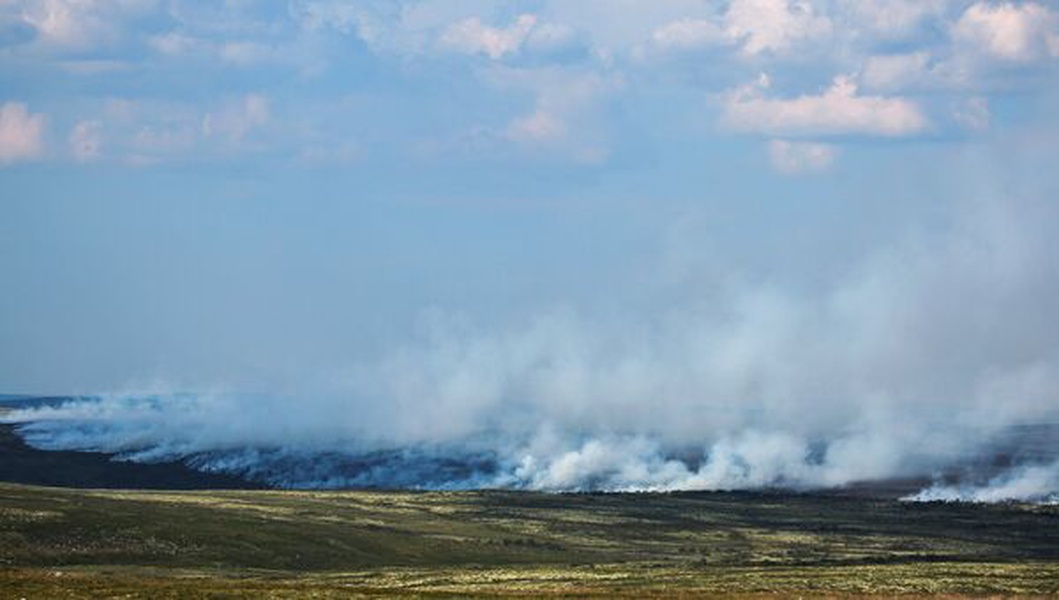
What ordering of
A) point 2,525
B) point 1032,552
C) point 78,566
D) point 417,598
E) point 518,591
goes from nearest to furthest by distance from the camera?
point 417,598 < point 518,591 < point 78,566 < point 2,525 < point 1032,552

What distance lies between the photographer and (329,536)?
156 meters

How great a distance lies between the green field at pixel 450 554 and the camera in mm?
104812

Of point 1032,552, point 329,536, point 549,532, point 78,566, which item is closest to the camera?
point 78,566

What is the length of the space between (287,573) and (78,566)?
673 inches

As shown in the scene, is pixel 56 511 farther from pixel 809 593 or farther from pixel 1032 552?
pixel 1032 552

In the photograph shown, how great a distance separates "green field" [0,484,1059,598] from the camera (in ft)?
344

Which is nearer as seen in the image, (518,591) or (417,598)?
(417,598)

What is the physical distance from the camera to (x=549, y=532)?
185 metres

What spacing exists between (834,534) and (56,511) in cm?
9197

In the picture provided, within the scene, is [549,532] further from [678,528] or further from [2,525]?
[2,525]

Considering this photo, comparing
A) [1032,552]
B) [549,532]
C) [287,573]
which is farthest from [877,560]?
[287,573]

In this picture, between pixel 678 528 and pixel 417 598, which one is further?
pixel 678 528

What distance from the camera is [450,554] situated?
158 meters

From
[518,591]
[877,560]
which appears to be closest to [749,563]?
[877,560]
